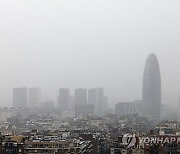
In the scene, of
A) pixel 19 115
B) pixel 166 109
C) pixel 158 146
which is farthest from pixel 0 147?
pixel 19 115

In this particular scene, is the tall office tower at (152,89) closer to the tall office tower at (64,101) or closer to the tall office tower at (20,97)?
the tall office tower at (64,101)

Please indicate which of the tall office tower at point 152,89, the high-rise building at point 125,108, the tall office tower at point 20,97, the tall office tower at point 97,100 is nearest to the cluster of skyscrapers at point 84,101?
the tall office tower at point 97,100

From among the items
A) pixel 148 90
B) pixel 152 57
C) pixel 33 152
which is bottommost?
pixel 33 152

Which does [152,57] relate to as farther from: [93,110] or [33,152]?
[33,152]

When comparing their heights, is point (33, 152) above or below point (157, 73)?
below

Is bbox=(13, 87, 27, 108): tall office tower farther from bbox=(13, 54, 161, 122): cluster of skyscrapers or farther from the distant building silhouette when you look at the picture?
the distant building silhouette

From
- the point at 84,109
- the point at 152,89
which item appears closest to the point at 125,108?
the point at 152,89
